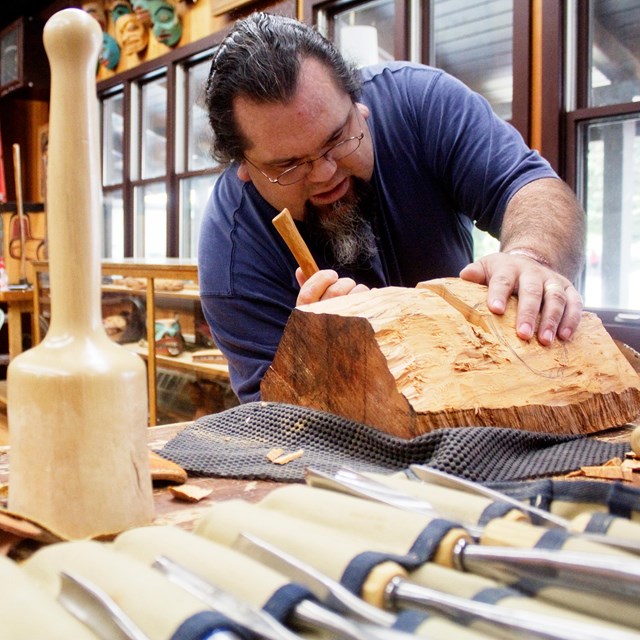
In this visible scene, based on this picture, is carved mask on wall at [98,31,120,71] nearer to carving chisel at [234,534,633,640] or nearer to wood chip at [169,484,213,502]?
wood chip at [169,484,213,502]

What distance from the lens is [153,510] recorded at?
739 mm

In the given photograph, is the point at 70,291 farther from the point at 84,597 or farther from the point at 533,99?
the point at 533,99

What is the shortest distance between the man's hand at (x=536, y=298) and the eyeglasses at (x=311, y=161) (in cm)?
55

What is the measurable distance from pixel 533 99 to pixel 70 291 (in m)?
2.74

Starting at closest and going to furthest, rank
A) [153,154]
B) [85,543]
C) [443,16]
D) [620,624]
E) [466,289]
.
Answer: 1. [620,624]
2. [85,543]
3. [466,289]
4. [443,16]
5. [153,154]

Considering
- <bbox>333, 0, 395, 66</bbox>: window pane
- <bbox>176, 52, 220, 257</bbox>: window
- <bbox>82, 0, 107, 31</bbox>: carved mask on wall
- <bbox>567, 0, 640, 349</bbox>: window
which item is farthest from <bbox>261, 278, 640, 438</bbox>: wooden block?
<bbox>82, 0, 107, 31</bbox>: carved mask on wall

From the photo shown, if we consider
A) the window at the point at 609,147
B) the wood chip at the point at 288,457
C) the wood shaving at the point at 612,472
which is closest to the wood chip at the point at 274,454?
the wood chip at the point at 288,457

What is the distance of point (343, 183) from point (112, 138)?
525cm

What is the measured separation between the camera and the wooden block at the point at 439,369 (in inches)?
42.0

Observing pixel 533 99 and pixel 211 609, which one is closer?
pixel 211 609

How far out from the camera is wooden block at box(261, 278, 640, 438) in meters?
1.07

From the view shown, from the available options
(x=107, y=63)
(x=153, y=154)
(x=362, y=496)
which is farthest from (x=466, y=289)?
(x=107, y=63)

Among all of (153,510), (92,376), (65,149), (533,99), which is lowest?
(153,510)

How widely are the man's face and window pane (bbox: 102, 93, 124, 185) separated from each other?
16.4ft
